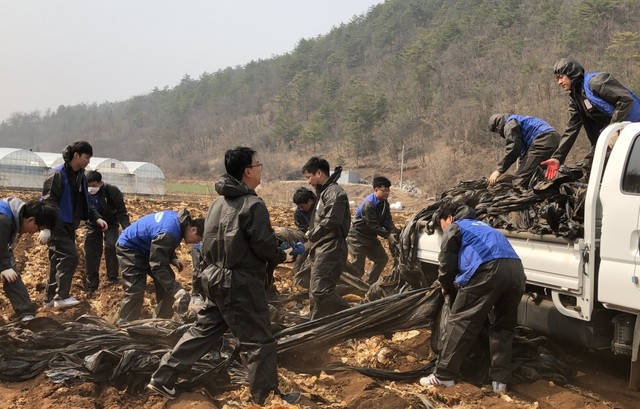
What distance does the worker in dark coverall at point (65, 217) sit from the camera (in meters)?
6.78

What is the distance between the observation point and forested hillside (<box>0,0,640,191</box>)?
41.6 metres

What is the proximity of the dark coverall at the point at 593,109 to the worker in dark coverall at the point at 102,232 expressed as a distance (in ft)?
18.9

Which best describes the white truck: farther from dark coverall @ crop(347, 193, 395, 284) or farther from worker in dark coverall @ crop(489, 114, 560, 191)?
dark coverall @ crop(347, 193, 395, 284)

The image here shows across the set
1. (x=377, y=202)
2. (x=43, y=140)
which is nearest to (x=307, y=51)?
(x=43, y=140)

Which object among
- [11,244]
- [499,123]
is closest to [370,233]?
[499,123]

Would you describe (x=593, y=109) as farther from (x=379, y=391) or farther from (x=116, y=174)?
(x=116, y=174)

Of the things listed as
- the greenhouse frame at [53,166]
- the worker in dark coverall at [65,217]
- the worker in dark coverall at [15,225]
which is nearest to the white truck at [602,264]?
the worker in dark coverall at [15,225]

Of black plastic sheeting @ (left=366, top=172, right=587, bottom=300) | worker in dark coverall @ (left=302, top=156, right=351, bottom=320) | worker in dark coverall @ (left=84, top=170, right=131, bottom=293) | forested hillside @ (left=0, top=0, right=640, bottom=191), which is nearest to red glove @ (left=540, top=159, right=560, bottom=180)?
black plastic sheeting @ (left=366, top=172, right=587, bottom=300)

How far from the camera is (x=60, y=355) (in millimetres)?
4625

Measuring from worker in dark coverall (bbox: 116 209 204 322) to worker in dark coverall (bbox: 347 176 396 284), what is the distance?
3.03 m

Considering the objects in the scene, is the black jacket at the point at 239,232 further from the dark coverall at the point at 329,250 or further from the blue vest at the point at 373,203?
the blue vest at the point at 373,203

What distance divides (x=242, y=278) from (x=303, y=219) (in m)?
4.36

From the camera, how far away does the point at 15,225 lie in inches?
204

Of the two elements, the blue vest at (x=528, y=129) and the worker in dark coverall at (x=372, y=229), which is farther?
the worker in dark coverall at (x=372, y=229)
